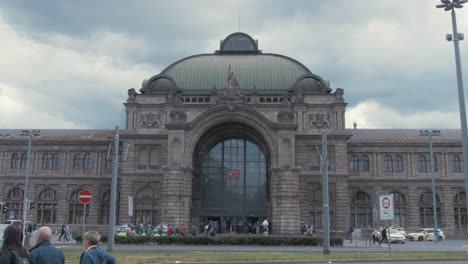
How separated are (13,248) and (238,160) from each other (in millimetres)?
54141

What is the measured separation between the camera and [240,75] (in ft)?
218

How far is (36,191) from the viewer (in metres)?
68.9

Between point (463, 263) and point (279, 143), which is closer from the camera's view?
point (463, 263)

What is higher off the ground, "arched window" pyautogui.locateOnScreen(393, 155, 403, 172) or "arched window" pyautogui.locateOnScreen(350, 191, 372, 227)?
"arched window" pyautogui.locateOnScreen(393, 155, 403, 172)

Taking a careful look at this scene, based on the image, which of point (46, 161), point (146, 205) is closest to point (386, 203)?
point (146, 205)

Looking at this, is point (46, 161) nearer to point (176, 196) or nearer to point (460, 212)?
point (176, 196)

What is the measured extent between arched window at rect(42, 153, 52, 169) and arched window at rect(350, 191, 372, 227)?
43277 mm

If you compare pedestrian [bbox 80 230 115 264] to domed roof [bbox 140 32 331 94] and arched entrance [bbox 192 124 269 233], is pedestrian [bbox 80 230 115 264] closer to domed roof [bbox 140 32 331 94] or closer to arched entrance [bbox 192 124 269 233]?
arched entrance [bbox 192 124 269 233]

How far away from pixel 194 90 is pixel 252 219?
18.7 m

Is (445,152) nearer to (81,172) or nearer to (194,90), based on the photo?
(194,90)

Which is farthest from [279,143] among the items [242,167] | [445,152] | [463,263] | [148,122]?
[463,263]

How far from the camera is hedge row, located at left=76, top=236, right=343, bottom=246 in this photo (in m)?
40.5

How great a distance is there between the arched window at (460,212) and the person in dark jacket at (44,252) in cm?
6709

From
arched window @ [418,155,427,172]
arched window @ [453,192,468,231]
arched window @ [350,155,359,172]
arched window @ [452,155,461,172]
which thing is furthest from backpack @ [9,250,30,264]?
arched window @ [452,155,461,172]
